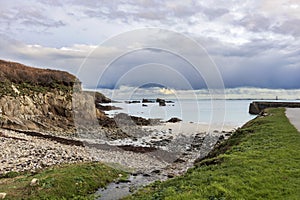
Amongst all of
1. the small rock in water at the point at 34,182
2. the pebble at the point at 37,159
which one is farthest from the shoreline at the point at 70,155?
the small rock in water at the point at 34,182

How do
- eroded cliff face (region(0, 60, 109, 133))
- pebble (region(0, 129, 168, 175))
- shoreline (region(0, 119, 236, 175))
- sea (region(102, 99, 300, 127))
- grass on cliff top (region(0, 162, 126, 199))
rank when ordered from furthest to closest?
sea (region(102, 99, 300, 127)), eroded cliff face (region(0, 60, 109, 133)), shoreline (region(0, 119, 236, 175)), pebble (region(0, 129, 168, 175)), grass on cliff top (region(0, 162, 126, 199))

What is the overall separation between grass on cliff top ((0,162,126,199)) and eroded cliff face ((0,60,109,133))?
26.3 m

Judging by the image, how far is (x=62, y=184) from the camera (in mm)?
16703

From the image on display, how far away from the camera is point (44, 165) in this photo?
22.3 m

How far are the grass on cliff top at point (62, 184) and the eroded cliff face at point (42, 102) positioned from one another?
26.3m

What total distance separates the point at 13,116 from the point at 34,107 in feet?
22.3

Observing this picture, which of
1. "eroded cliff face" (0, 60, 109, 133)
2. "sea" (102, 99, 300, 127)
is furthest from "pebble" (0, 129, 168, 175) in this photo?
"sea" (102, 99, 300, 127)

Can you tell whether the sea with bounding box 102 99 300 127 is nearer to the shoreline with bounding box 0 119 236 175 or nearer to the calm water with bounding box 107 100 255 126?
the calm water with bounding box 107 100 255 126

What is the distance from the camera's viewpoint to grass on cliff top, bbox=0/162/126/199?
1500 centimetres

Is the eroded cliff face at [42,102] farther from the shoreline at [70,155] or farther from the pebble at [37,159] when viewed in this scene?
the pebble at [37,159]

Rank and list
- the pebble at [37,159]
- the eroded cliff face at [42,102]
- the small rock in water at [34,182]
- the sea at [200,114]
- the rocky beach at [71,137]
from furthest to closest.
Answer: the sea at [200,114] < the eroded cliff face at [42,102] < the rocky beach at [71,137] < the pebble at [37,159] < the small rock in water at [34,182]

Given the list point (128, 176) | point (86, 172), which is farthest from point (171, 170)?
point (86, 172)

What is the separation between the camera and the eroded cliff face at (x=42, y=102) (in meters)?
46.7

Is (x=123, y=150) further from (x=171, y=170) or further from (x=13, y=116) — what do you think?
(x=13, y=116)
